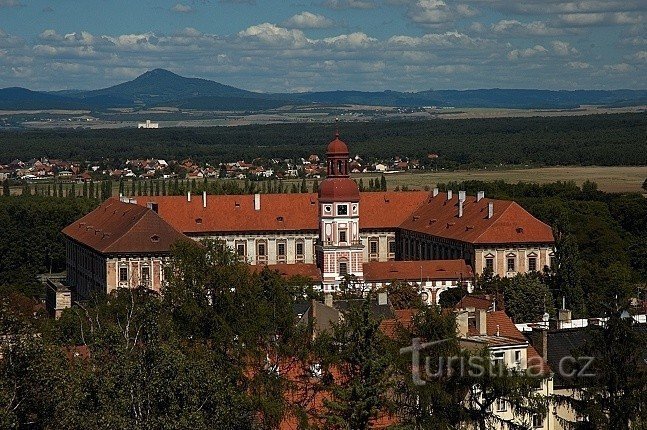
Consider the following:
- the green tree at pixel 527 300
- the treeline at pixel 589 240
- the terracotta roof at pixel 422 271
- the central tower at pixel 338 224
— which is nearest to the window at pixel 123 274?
the central tower at pixel 338 224

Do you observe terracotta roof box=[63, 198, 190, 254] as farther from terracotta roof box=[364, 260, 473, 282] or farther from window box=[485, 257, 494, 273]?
window box=[485, 257, 494, 273]

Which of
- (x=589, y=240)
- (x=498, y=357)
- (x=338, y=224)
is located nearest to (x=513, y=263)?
(x=589, y=240)

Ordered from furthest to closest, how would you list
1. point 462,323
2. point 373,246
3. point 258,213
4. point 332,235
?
1. point 373,246
2. point 258,213
3. point 332,235
4. point 462,323

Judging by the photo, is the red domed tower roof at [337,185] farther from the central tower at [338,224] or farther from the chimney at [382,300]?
the chimney at [382,300]

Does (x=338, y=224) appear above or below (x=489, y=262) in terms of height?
above

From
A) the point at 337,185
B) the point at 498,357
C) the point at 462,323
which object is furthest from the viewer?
the point at 337,185

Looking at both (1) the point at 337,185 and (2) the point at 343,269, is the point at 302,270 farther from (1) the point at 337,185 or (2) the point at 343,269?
(1) the point at 337,185
